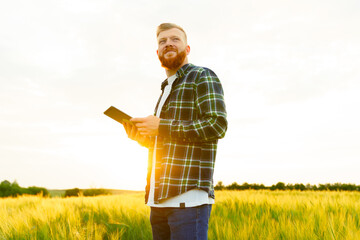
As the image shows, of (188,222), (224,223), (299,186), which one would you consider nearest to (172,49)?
(188,222)

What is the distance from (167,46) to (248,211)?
3.19 m

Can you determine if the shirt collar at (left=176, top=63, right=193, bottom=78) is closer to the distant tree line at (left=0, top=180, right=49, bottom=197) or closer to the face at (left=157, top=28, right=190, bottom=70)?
the face at (left=157, top=28, right=190, bottom=70)

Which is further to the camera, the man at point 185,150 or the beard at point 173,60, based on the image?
the beard at point 173,60

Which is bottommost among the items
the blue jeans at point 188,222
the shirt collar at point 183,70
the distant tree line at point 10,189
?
the distant tree line at point 10,189

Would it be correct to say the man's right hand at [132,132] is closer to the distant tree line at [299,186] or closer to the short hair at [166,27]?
the short hair at [166,27]

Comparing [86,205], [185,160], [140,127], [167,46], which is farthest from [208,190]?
[86,205]

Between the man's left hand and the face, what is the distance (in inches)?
21.2

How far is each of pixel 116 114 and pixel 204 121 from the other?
0.71 m

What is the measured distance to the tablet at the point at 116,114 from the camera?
7.93 feet

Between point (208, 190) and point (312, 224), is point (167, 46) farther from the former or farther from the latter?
point (312, 224)

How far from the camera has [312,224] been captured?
3.36 metres

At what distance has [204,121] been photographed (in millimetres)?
2143

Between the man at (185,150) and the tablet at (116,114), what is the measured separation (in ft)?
0.19

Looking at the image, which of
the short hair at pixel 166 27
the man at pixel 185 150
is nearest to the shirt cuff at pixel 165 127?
the man at pixel 185 150
